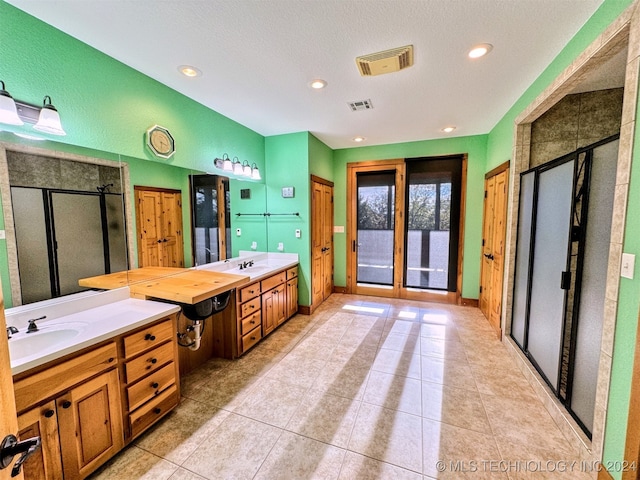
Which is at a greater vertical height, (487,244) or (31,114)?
(31,114)

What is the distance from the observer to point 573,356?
1.77 m

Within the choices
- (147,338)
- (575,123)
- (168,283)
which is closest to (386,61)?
(575,123)

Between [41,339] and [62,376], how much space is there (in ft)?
1.26

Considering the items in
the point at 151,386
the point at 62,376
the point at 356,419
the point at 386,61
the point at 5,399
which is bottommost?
the point at 356,419

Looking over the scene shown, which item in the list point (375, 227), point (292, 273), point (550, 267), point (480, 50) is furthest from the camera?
point (375, 227)

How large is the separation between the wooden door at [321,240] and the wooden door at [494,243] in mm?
2457

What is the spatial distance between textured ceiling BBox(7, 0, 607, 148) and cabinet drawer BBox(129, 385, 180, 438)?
2517 mm

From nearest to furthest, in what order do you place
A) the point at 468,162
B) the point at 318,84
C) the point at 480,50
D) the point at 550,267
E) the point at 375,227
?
the point at 480,50
the point at 550,267
the point at 318,84
the point at 468,162
the point at 375,227

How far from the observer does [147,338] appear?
173 cm

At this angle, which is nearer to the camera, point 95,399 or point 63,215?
point 95,399

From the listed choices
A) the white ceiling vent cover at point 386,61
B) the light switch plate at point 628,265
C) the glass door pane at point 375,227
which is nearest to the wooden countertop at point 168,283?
the white ceiling vent cover at point 386,61

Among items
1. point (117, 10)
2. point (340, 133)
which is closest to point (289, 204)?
point (340, 133)

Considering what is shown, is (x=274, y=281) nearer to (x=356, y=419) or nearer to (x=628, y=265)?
(x=356, y=419)

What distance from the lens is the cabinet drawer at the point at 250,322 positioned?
2.77 m
